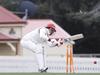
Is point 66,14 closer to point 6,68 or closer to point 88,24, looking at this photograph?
point 88,24

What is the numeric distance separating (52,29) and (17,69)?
20.4ft

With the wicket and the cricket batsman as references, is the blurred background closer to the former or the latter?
the wicket

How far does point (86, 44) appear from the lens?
47000 millimetres

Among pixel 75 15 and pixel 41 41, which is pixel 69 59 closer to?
pixel 41 41

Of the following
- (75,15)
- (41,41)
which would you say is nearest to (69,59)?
(41,41)

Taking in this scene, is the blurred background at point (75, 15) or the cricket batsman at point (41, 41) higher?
the blurred background at point (75, 15)

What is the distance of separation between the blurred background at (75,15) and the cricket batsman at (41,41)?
30.8 meters

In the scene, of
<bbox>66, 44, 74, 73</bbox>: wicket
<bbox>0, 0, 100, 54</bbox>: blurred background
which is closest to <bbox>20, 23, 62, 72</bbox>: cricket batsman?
<bbox>66, 44, 74, 73</bbox>: wicket

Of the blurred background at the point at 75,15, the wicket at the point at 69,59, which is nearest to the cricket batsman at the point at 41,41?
the wicket at the point at 69,59

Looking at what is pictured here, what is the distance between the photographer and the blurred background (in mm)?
47250

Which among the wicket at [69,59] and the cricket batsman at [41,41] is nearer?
the cricket batsman at [41,41]

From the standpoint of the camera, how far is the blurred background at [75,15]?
4725 cm

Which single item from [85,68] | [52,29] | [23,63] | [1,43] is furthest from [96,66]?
[1,43]

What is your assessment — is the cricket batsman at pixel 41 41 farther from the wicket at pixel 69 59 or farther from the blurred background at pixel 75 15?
the blurred background at pixel 75 15
